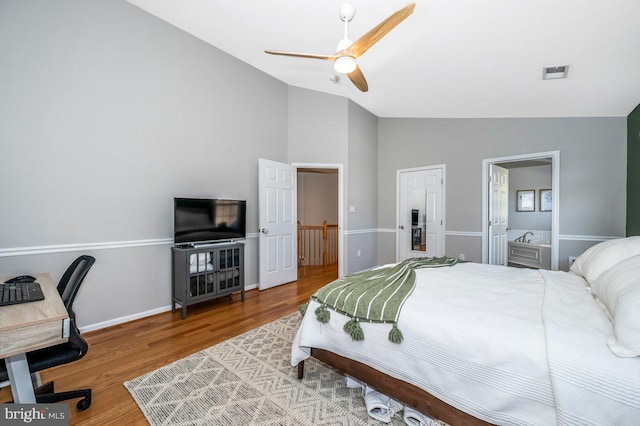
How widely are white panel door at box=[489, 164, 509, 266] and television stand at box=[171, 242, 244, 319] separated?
395 cm

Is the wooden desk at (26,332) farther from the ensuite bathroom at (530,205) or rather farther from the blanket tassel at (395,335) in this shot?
the ensuite bathroom at (530,205)

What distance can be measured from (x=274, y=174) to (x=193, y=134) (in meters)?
1.29

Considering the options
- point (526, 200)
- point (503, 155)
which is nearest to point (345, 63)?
point (503, 155)

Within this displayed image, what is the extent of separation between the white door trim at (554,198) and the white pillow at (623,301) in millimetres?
2565

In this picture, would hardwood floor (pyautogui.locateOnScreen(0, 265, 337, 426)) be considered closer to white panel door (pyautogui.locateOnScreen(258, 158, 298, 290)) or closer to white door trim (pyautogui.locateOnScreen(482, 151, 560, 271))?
white panel door (pyautogui.locateOnScreen(258, 158, 298, 290))

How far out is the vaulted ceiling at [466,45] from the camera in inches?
89.3

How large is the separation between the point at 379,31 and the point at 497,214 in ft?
12.8

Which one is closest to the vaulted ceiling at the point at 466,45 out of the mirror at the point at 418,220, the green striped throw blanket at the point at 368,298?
the mirror at the point at 418,220

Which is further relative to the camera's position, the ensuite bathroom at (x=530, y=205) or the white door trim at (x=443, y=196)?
the ensuite bathroom at (x=530, y=205)

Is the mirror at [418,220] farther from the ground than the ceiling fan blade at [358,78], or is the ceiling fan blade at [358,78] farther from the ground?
the ceiling fan blade at [358,78]

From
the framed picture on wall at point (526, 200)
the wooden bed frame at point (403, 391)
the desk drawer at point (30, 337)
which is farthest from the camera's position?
the framed picture on wall at point (526, 200)

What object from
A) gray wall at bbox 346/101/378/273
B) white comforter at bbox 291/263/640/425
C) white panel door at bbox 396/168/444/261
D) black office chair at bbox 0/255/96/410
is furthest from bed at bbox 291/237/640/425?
gray wall at bbox 346/101/378/273

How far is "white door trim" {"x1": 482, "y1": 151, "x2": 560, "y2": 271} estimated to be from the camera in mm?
3939

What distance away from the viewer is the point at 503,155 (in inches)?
174
